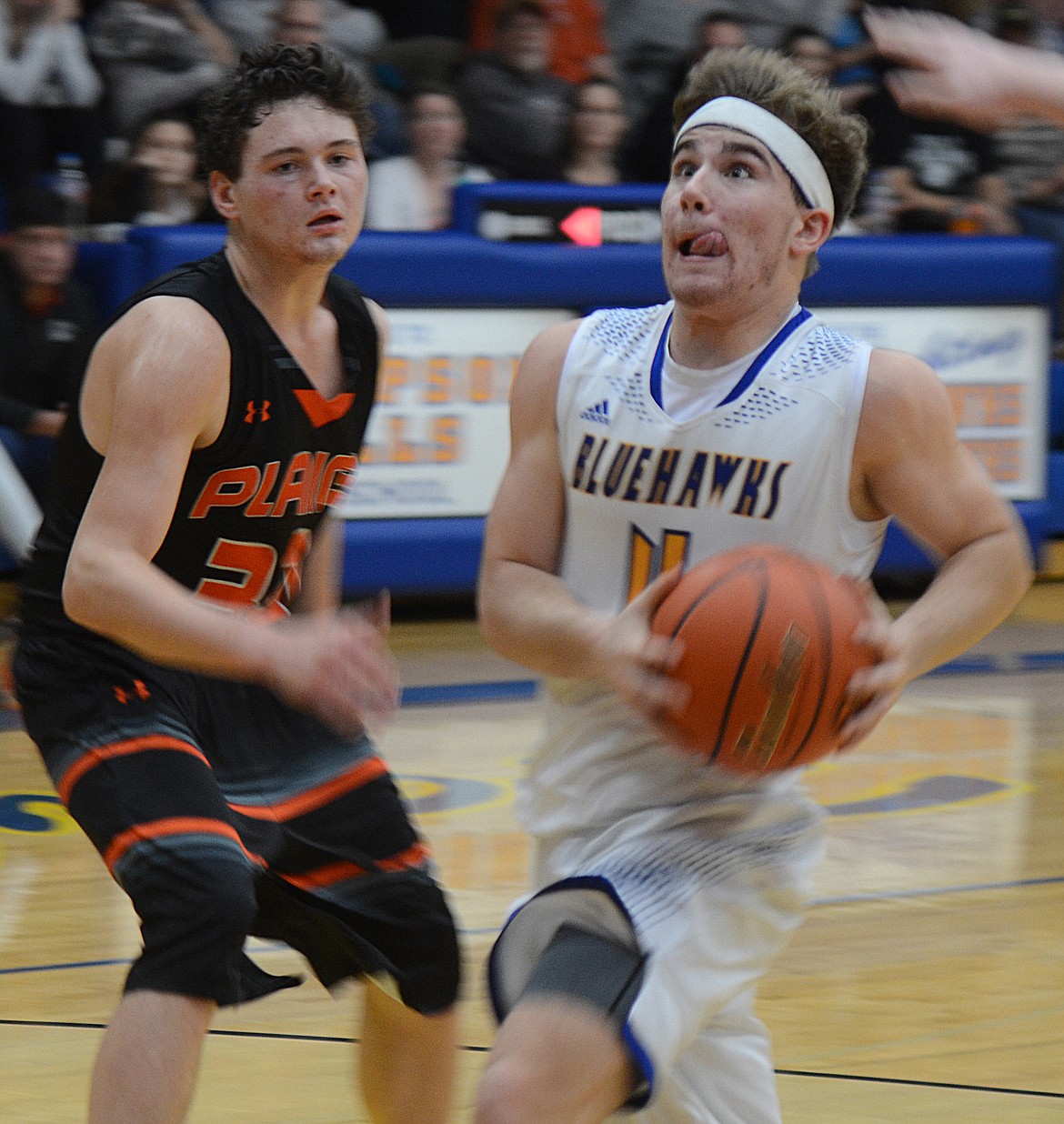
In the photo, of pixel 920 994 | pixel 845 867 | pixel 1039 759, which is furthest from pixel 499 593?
pixel 1039 759

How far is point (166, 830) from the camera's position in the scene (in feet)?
9.96

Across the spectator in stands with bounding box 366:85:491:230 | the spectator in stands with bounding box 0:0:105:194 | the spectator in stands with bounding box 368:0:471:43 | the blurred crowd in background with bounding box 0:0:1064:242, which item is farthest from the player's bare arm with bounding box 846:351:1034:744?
the spectator in stands with bounding box 368:0:471:43

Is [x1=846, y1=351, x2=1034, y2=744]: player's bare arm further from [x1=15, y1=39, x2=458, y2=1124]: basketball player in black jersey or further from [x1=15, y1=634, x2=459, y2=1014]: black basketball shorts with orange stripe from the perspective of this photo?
[x1=15, y1=634, x2=459, y2=1014]: black basketball shorts with orange stripe

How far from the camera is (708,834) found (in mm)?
2928

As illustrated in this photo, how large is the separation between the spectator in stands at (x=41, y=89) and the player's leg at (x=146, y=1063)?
6212 mm

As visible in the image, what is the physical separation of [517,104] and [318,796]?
6589 mm

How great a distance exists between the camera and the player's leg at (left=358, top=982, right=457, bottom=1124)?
3406 millimetres

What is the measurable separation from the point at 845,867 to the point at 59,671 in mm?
2799

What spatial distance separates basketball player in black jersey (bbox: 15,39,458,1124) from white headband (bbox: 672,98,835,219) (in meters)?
0.69

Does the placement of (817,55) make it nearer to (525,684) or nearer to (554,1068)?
(525,684)

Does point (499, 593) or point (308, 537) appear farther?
point (308, 537)

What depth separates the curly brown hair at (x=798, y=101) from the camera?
121 inches

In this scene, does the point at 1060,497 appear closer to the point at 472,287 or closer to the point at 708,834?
the point at 472,287

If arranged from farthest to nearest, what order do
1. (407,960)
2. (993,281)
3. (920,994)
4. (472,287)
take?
(993,281), (472,287), (920,994), (407,960)
